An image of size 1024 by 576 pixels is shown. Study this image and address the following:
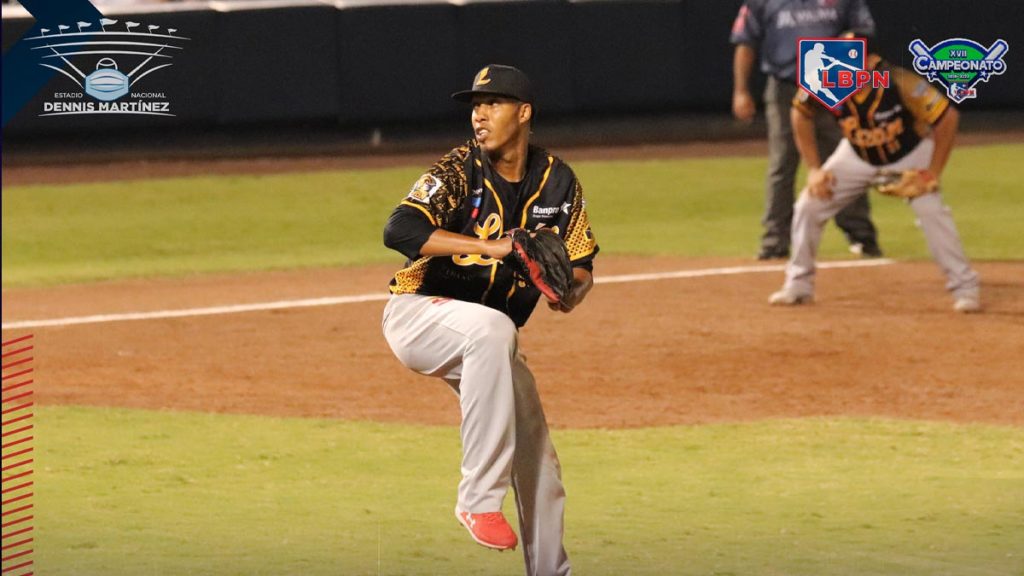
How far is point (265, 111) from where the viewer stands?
52.4ft

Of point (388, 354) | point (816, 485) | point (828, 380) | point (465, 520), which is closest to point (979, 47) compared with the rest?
point (828, 380)

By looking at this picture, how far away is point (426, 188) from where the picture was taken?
16.4 ft

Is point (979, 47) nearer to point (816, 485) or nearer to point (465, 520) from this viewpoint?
point (816, 485)

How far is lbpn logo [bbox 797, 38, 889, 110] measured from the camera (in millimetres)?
9445

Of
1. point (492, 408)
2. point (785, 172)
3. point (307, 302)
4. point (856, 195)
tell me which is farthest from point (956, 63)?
point (307, 302)

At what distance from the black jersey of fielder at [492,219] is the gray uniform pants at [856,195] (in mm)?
5429

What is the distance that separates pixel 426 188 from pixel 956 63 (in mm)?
3466

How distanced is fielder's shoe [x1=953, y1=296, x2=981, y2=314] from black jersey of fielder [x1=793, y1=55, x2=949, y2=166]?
3.19 ft

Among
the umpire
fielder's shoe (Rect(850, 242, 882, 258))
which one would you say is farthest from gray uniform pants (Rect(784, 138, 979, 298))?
fielder's shoe (Rect(850, 242, 882, 258))

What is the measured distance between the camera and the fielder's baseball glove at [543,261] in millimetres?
4824

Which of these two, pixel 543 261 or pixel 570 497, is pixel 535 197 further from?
pixel 570 497

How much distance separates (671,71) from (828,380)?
8310 millimetres

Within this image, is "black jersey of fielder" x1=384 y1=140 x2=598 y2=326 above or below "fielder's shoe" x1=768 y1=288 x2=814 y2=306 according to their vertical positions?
above

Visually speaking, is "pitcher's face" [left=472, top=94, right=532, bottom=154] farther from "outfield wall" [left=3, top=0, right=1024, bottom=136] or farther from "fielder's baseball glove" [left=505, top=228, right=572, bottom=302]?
"outfield wall" [left=3, top=0, right=1024, bottom=136]
